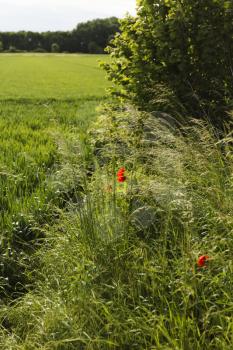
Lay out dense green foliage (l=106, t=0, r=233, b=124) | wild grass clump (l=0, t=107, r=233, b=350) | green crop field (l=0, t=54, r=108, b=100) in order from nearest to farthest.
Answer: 1. wild grass clump (l=0, t=107, r=233, b=350)
2. dense green foliage (l=106, t=0, r=233, b=124)
3. green crop field (l=0, t=54, r=108, b=100)

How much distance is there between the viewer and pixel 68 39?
8794cm

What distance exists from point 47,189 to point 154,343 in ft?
8.10

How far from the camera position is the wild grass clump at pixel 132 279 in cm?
259

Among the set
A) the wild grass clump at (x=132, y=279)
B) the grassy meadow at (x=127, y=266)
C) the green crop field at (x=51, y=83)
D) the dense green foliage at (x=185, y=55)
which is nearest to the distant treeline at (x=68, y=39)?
the green crop field at (x=51, y=83)

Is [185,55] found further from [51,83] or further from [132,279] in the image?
[51,83]

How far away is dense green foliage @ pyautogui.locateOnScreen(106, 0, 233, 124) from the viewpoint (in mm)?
5289

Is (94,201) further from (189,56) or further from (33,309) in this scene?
(189,56)

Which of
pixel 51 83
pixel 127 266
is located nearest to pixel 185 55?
pixel 127 266

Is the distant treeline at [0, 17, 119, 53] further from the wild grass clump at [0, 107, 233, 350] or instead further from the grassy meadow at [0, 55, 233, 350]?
the wild grass clump at [0, 107, 233, 350]

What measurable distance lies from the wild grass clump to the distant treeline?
7626 centimetres

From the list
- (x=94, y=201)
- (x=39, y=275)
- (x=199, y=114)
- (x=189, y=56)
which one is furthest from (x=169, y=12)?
(x=39, y=275)

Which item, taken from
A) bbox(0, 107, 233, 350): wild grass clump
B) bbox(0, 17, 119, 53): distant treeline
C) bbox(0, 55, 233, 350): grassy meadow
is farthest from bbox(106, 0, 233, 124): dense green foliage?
bbox(0, 17, 119, 53): distant treeline

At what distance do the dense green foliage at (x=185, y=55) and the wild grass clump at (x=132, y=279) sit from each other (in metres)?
1.81

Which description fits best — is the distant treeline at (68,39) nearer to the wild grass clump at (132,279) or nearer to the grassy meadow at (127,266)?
the grassy meadow at (127,266)
